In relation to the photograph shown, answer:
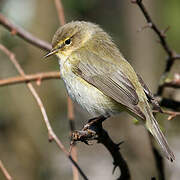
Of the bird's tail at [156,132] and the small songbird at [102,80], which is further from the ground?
the small songbird at [102,80]

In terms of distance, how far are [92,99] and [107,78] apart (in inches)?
9.8

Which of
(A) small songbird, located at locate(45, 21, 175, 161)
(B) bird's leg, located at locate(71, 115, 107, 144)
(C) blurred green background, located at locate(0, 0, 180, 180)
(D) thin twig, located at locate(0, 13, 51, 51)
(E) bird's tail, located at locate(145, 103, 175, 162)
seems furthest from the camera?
(C) blurred green background, located at locate(0, 0, 180, 180)

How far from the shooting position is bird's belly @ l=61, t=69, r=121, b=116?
3568 mm

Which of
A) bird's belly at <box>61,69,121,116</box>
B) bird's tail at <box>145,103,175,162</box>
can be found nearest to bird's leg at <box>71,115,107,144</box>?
bird's belly at <box>61,69,121,116</box>

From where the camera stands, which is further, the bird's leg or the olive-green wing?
the olive-green wing

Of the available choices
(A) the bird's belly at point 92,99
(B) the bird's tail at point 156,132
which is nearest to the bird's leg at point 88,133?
(A) the bird's belly at point 92,99

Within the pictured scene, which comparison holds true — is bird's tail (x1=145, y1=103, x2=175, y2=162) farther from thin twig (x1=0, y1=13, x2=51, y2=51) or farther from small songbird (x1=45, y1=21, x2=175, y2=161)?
thin twig (x1=0, y1=13, x2=51, y2=51)

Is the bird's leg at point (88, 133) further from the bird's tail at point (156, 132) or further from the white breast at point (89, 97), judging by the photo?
the bird's tail at point (156, 132)

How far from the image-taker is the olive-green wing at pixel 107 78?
348cm

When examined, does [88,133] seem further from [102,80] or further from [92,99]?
[102,80]

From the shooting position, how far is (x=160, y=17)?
21.6 feet

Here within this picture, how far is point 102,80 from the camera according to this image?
12.0 ft

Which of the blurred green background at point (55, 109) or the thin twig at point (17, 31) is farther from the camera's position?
the blurred green background at point (55, 109)

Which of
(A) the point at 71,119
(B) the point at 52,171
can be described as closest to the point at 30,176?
(B) the point at 52,171
